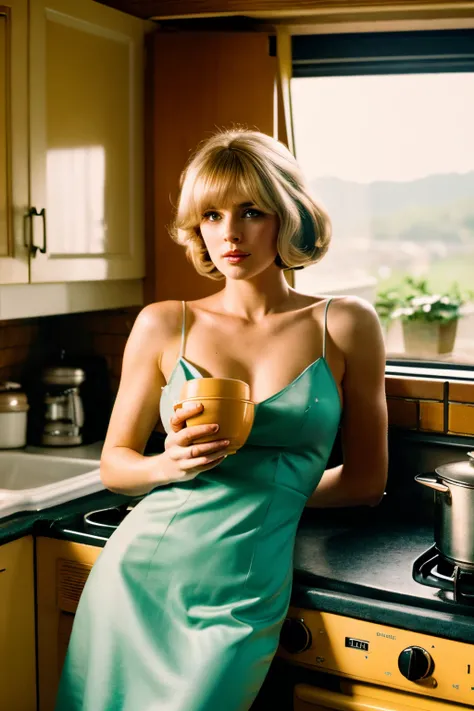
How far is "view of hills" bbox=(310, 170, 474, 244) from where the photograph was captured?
2.35 m

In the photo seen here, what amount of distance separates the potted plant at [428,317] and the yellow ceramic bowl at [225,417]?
114 cm

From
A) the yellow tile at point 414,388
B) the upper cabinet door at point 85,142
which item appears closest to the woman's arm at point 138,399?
the upper cabinet door at point 85,142

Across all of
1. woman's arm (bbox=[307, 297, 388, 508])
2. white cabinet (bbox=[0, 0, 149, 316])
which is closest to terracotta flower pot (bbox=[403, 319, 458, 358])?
woman's arm (bbox=[307, 297, 388, 508])

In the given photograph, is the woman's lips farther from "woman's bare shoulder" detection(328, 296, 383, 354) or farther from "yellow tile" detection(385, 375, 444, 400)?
"yellow tile" detection(385, 375, 444, 400)

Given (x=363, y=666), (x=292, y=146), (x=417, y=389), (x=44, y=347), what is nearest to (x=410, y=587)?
(x=363, y=666)

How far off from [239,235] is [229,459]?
42cm

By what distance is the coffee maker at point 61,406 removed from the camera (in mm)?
2619

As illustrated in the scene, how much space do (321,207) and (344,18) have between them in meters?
0.74

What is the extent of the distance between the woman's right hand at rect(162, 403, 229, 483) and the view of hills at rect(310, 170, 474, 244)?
1.04m

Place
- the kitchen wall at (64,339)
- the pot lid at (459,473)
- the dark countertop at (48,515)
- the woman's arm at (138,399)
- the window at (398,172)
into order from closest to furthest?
1. the pot lid at (459,473)
2. the woman's arm at (138,399)
3. the dark countertop at (48,515)
4. the window at (398,172)
5. the kitchen wall at (64,339)

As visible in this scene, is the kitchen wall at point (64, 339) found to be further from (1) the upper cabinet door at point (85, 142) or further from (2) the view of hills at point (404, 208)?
(2) the view of hills at point (404, 208)

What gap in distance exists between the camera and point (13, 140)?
212 cm

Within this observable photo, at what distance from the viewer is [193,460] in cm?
146

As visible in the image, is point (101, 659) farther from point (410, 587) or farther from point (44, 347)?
point (44, 347)
